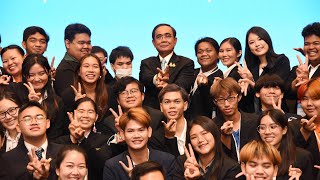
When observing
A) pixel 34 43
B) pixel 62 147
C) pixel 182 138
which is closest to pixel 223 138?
pixel 182 138

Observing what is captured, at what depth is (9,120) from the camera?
477cm

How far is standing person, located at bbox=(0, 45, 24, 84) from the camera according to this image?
543cm

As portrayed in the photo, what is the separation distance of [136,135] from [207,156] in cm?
44

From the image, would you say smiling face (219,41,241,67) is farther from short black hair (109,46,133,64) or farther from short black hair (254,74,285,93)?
short black hair (109,46,133,64)

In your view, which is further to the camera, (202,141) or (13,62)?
(13,62)

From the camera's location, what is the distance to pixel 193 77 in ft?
18.5

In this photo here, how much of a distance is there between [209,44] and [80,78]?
1.04m

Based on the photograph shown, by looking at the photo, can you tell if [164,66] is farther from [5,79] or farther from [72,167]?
[72,167]

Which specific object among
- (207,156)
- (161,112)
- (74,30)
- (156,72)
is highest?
(74,30)

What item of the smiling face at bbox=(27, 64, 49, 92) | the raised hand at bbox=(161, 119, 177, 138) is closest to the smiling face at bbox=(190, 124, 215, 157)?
the raised hand at bbox=(161, 119, 177, 138)

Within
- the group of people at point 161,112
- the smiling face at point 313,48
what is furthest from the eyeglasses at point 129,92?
the smiling face at point 313,48

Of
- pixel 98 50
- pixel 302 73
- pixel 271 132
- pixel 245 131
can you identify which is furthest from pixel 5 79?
pixel 302 73

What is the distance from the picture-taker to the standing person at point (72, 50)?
18.1ft

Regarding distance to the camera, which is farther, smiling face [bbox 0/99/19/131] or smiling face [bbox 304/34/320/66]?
smiling face [bbox 304/34/320/66]
